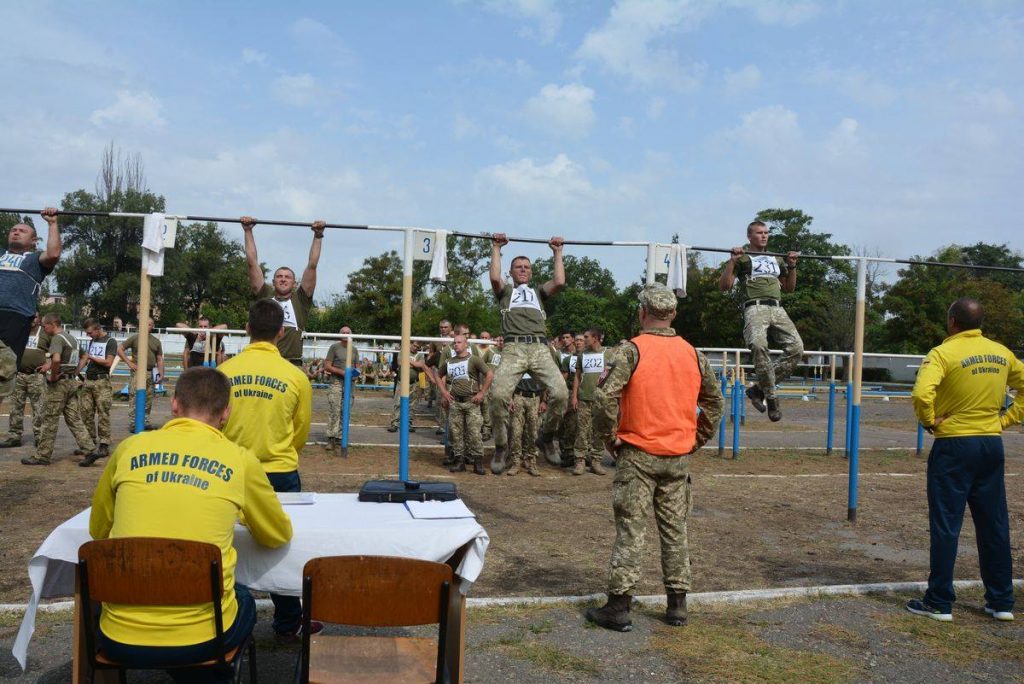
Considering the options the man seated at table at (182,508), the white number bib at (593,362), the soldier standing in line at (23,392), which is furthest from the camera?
the white number bib at (593,362)

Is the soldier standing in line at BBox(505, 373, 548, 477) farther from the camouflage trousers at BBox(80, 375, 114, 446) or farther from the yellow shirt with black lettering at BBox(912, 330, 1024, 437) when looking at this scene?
the yellow shirt with black lettering at BBox(912, 330, 1024, 437)

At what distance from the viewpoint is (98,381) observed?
12.1 metres

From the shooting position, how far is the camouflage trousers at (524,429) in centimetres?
1273

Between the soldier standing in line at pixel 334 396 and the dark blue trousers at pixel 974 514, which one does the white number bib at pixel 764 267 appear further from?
the soldier standing in line at pixel 334 396

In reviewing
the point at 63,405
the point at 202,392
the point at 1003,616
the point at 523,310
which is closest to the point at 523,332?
the point at 523,310

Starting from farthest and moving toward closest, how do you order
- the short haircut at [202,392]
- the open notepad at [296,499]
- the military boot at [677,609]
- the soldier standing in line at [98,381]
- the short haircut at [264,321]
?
the soldier standing in line at [98,381]
the military boot at [677,609]
the short haircut at [264,321]
the open notepad at [296,499]
the short haircut at [202,392]

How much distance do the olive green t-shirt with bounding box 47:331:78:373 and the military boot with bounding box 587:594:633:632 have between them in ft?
32.1

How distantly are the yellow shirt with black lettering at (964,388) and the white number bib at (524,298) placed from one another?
4.09 metres

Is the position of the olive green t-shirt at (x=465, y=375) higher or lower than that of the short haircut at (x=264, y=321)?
lower

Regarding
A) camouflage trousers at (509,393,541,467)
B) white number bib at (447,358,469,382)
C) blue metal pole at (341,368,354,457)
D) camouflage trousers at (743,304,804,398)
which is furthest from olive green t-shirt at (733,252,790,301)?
blue metal pole at (341,368,354,457)

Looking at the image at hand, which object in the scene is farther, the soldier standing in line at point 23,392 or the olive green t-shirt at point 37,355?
the soldier standing in line at point 23,392

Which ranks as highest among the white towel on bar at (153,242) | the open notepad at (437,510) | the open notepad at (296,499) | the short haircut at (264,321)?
the white towel on bar at (153,242)

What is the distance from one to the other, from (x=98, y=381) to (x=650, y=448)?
32.5 ft

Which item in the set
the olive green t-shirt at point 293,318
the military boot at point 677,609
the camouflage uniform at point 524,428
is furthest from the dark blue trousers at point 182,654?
the camouflage uniform at point 524,428
